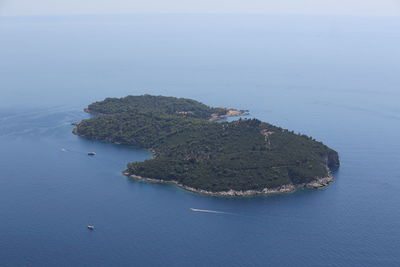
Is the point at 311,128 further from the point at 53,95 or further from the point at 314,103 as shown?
the point at 53,95

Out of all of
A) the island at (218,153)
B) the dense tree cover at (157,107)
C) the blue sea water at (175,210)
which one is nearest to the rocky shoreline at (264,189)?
the island at (218,153)

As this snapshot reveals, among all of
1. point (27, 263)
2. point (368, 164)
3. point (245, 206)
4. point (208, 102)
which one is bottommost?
point (27, 263)

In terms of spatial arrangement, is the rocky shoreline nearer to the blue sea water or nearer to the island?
the island

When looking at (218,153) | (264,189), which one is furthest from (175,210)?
(218,153)

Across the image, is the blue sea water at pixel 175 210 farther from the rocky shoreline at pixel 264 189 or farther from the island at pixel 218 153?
the island at pixel 218 153

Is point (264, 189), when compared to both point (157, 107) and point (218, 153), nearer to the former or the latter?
point (218, 153)

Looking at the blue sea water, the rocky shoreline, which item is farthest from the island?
the blue sea water

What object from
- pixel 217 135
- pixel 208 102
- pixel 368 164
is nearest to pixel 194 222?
pixel 217 135
